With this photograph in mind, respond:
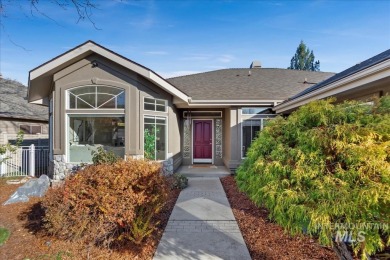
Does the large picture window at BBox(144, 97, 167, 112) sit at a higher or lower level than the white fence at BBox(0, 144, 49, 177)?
higher

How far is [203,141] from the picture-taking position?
12.1 meters

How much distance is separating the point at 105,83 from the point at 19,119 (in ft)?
29.5

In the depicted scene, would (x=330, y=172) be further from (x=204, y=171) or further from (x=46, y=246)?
(x=204, y=171)

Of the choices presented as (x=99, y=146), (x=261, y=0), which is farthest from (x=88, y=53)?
(x=261, y=0)

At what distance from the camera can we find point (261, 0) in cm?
882

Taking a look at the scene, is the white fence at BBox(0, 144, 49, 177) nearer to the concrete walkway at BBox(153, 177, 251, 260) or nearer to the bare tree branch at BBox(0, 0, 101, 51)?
the concrete walkway at BBox(153, 177, 251, 260)

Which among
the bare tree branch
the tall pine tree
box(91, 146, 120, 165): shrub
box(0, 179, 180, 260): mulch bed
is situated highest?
the tall pine tree

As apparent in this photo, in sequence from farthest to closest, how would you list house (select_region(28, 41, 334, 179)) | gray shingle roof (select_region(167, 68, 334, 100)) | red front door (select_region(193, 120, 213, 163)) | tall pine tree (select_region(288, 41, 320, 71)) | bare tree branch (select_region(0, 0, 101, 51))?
tall pine tree (select_region(288, 41, 320, 71)) < red front door (select_region(193, 120, 213, 163)) < gray shingle roof (select_region(167, 68, 334, 100)) < house (select_region(28, 41, 334, 179)) < bare tree branch (select_region(0, 0, 101, 51))

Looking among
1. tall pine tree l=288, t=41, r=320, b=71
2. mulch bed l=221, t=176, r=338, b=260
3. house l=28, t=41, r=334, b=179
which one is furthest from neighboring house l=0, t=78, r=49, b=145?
tall pine tree l=288, t=41, r=320, b=71

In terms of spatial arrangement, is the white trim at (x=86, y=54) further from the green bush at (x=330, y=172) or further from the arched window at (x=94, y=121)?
the green bush at (x=330, y=172)

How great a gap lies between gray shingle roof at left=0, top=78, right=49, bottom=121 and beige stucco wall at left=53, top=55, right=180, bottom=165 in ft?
20.1

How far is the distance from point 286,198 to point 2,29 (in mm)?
4720

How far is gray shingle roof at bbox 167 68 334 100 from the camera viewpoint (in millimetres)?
10383

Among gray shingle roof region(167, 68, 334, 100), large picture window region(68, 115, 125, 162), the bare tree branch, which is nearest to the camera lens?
the bare tree branch
